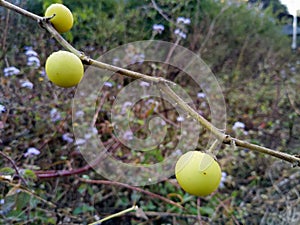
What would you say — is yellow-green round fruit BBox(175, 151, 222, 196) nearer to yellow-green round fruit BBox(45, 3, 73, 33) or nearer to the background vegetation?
yellow-green round fruit BBox(45, 3, 73, 33)

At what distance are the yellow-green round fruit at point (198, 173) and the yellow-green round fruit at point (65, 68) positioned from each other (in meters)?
0.13

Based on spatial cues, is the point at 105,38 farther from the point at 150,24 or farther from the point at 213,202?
the point at 213,202

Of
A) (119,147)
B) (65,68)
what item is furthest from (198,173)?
(119,147)

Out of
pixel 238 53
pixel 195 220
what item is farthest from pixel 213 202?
pixel 238 53

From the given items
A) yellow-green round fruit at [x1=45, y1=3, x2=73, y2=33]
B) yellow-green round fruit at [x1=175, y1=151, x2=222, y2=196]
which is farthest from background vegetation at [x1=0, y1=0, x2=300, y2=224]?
yellow-green round fruit at [x1=175, y1=151, x2=222, y2=196]

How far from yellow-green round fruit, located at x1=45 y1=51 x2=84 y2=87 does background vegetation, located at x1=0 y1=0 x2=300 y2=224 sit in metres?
0.31

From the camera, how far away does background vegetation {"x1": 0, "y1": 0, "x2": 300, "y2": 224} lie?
1007 mm

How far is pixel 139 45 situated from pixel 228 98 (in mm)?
709

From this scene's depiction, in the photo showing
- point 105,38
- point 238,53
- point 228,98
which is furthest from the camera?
point 238,53

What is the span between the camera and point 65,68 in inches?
12.1

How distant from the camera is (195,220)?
3.61 ft

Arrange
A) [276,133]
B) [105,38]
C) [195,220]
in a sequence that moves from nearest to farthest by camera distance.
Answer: [195,220]
[276,133]
[105,38]

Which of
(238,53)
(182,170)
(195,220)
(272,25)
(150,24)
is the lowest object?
(195,220)

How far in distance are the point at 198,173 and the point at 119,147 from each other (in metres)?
0.97
